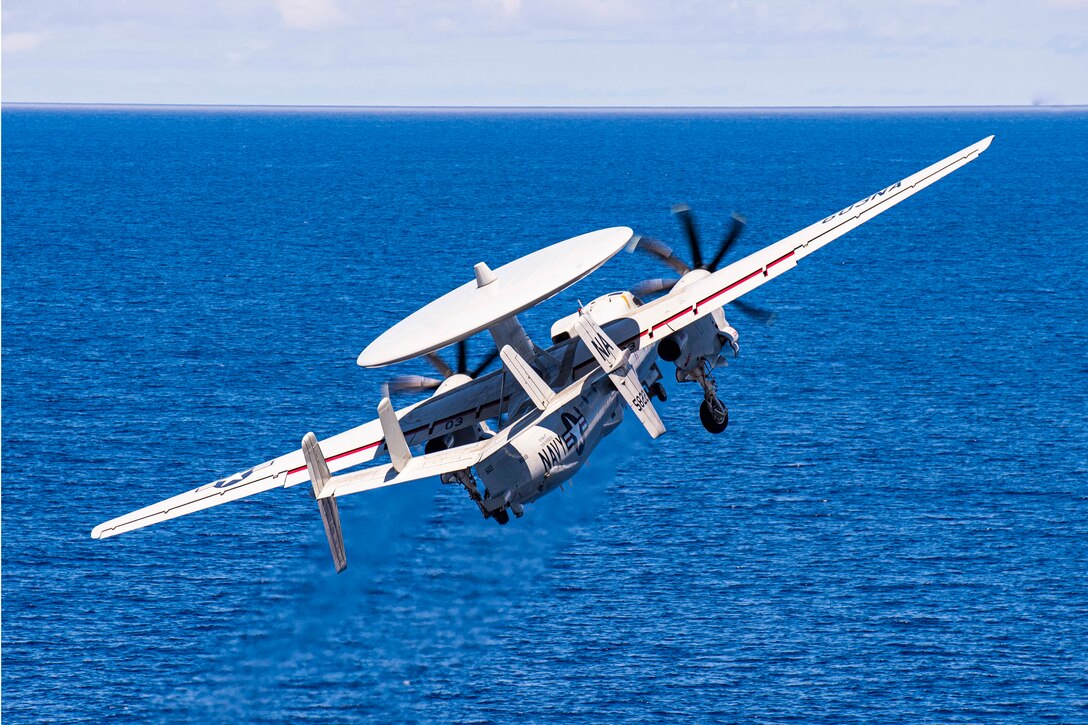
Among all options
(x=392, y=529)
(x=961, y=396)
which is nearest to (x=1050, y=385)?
(x=961, y=396)

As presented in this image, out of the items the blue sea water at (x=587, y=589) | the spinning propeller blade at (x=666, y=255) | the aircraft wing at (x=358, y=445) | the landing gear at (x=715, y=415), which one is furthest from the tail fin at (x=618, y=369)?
the blue sea water at (x=587, y=589)

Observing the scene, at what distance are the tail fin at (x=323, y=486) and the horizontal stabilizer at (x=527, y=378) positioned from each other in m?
7.21

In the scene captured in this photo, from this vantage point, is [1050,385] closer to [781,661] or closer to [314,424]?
[781,661]

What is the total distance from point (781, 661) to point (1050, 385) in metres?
85.8

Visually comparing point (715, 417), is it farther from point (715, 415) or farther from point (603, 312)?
point (603, 312)

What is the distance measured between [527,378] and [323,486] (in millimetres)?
8078

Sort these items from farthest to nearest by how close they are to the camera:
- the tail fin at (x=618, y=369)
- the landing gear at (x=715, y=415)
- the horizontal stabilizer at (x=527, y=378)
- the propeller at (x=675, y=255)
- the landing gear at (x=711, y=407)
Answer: the propeller at (x=675, y=255), the landing gear at (x=715, y=415), the landing gear at (x=711, y=407), the tail fin at (x=618, y=369), the horizontal stabilizer at (x=527, y=378)

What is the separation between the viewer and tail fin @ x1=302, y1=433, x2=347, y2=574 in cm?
4722

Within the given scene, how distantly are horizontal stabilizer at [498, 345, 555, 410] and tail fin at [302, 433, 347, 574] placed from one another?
7.21m

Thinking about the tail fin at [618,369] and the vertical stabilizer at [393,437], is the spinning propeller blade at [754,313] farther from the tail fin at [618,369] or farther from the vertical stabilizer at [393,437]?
the vertical stabilizer at [393,437]

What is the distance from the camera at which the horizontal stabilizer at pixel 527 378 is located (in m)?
48.6

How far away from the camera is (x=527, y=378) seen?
49438mm

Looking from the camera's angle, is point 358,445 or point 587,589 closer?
point 358,445

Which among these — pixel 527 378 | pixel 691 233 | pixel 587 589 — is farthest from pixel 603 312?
pixel 587 589
